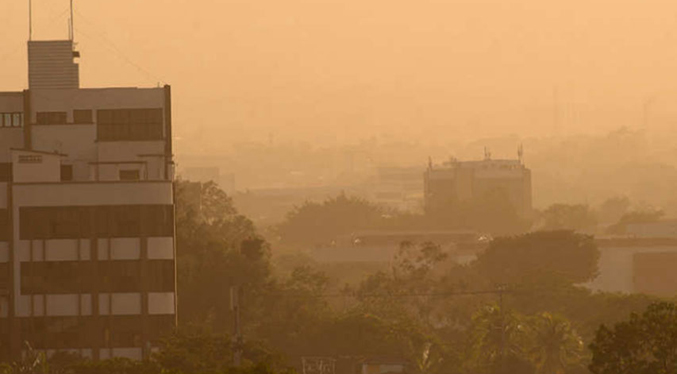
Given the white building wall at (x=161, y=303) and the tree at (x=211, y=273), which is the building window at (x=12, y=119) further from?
the tree at (x=211, y=273)

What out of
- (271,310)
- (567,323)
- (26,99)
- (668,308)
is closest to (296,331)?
(271,310)

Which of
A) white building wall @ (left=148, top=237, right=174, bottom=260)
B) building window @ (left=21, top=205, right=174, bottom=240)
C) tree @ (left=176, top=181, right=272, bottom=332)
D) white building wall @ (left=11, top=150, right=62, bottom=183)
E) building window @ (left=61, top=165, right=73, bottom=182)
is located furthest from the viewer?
tree @ (left=176, top=181, right=272, bottom=332)

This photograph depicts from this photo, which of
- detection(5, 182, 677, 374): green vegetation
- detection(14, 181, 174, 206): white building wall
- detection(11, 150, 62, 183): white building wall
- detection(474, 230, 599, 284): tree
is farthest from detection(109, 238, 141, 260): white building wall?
detection(474, 230, 599, 284): tree

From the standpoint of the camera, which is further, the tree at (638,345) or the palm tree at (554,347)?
the palm tree at (554,347)

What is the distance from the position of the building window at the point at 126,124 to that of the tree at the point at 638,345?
49369 mm

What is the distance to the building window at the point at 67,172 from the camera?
367 ft

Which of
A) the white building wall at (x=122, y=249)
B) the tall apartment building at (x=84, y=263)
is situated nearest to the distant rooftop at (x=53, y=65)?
the tall apartment building at (x=84, y=263)

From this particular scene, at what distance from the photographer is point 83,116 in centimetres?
11300

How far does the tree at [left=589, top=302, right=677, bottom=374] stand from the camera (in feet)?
218

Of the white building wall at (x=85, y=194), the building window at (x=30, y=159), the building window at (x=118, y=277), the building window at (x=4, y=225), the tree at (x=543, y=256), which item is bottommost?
the tree at (x=543, y=256)

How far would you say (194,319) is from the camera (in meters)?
125

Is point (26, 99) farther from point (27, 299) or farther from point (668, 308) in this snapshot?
point (668, 308)

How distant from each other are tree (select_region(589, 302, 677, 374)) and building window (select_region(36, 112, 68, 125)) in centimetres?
5215

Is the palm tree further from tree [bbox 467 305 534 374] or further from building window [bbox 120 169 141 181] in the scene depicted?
building window [bbox 120 169 141 181]
